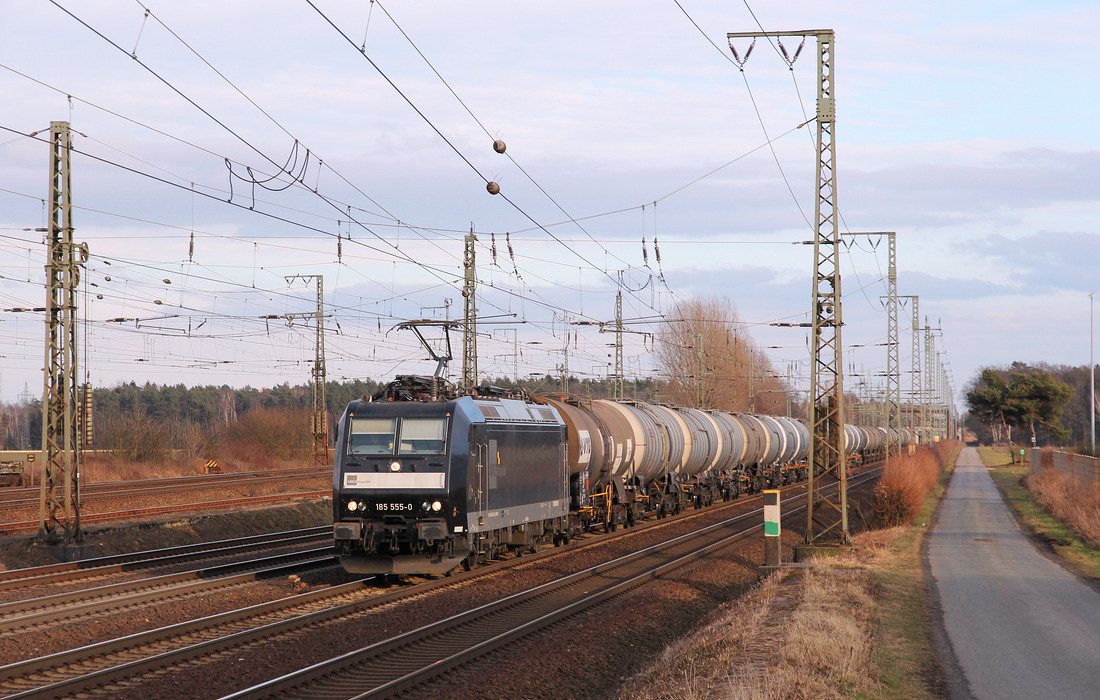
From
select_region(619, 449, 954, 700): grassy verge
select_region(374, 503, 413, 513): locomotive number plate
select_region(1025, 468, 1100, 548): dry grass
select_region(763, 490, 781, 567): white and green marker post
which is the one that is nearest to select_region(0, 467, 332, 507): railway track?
select_region(374, 503, 413, 513): locomotive number plate

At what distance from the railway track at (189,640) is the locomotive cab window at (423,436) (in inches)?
93.1

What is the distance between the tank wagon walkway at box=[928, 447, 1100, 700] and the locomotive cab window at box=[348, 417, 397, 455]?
30.9 feet

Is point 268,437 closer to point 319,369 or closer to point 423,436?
point 319,369

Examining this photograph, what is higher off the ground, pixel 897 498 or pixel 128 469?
pixel 897 498

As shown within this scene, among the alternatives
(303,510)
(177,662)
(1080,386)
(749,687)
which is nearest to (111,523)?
(303,510)

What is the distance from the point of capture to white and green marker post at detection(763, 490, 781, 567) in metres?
20.2

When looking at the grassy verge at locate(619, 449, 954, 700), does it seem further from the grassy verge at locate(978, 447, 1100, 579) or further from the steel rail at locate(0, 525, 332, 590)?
the steel rail at locate(0, 525, 332, 590)

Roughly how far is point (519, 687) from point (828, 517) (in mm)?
25991

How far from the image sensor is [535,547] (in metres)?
22.3

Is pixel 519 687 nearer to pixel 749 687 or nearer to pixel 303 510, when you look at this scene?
pixel 749 687

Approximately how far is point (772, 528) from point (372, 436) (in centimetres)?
870

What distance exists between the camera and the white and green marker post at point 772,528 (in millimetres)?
20234

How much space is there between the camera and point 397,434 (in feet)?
56.9

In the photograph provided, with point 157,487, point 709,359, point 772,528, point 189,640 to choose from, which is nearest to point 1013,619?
point 772,528
